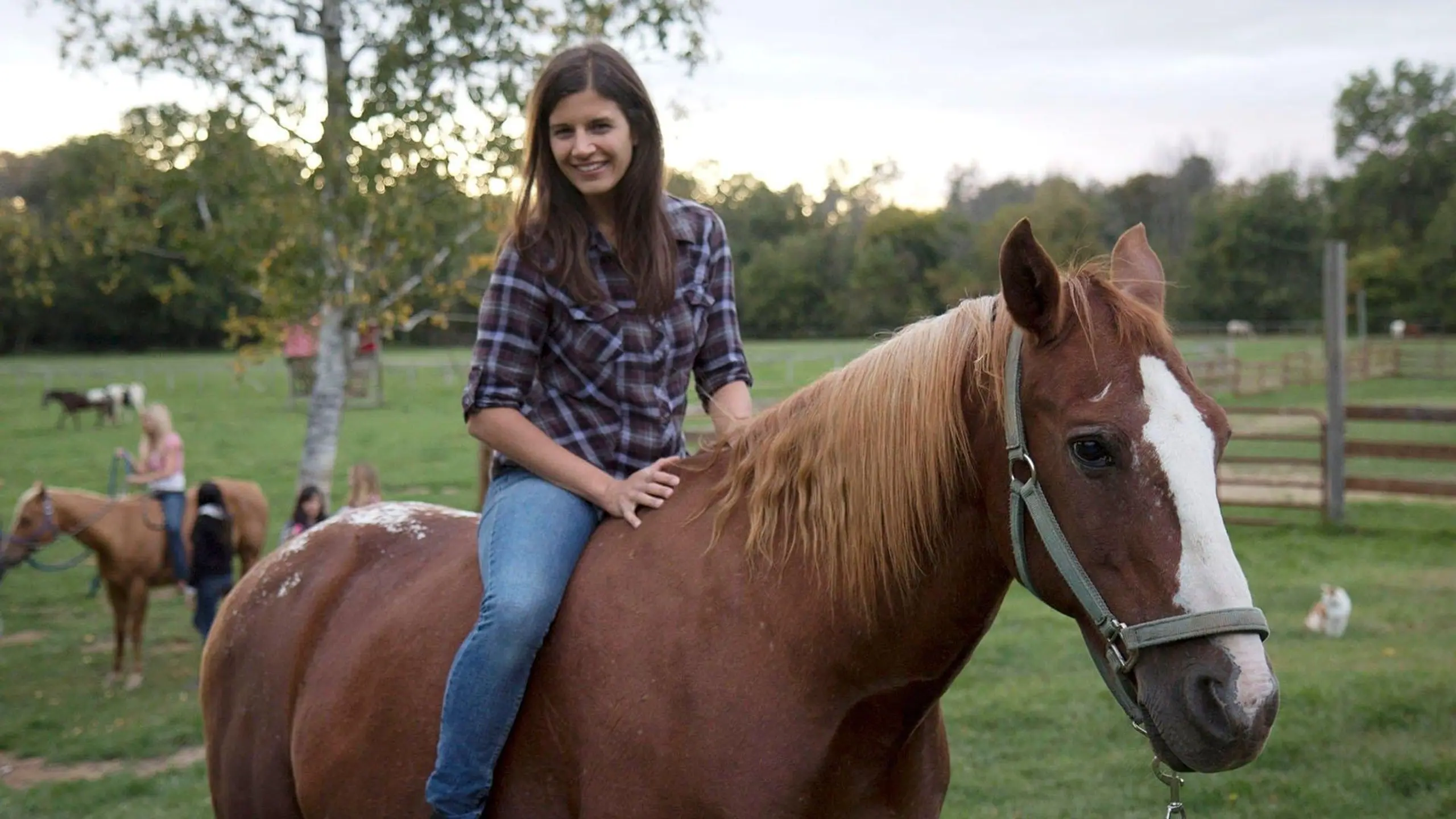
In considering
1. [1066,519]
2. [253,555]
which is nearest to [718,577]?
[1066,519]

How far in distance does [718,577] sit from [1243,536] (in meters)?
12.0

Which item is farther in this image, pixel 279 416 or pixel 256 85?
pixel 279 416

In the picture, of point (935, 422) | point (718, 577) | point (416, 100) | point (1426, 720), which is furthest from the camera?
point (416, 100)

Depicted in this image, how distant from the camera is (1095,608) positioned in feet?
5.86

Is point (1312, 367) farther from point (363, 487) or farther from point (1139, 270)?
point (1139, 270)

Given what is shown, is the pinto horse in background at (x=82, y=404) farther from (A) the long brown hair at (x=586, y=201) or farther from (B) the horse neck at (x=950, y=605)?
(B) the horse neck at (x=950, y=605)

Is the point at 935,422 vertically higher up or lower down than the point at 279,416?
higher up

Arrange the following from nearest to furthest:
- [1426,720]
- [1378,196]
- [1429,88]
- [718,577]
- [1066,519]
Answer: [1066,519] < [718,577] < [1426,720] < [1378,196] < [1429,88]

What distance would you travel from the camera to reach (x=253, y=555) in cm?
1041

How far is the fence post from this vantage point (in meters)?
12.6

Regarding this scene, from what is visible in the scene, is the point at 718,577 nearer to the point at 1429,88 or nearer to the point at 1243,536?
the point at 1243,536

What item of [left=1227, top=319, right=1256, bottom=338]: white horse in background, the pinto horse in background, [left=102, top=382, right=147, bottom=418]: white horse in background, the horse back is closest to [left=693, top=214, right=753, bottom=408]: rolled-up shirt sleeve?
the horse back

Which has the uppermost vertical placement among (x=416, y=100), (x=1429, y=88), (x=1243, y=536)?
(x=1429, y=88)

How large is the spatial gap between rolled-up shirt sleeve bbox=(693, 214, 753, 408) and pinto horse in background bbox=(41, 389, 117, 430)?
29.8 metres
